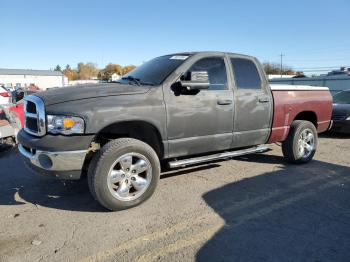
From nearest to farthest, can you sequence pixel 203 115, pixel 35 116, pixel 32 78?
pixel 35 116 < pixel 203 115 < pixel 32 78

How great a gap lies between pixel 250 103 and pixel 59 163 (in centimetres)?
309

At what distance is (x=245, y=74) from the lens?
5547mm

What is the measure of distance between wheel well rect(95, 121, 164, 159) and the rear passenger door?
1361 mm

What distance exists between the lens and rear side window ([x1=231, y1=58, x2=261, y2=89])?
17.7ft

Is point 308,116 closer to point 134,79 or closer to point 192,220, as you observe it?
point 134,79

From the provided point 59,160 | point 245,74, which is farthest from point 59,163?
point 245,74

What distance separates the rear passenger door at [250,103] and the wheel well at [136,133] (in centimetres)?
136

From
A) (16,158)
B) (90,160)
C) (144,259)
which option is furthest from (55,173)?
(16,158)

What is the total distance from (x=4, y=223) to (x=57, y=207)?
643 millimetres

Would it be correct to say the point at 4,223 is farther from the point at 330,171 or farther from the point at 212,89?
the point at 330,171

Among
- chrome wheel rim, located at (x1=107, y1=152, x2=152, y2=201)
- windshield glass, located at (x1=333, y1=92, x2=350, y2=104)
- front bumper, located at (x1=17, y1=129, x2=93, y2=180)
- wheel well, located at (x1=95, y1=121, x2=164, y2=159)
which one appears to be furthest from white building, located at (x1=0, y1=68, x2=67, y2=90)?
chrome wheel rim, located at (x1=107, y1=152, x2=152, y2=201)

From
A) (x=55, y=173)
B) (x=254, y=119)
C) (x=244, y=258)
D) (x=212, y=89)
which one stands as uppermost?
(x=212, y=89)

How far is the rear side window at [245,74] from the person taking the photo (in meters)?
5.40

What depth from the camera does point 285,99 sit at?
6016 mm
